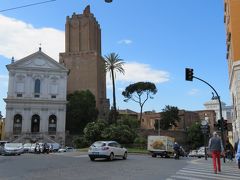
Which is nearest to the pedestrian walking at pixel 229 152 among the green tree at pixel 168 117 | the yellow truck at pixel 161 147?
the yellow truck at pixel 161 147

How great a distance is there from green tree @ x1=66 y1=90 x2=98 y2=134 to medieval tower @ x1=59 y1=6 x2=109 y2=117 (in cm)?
1019

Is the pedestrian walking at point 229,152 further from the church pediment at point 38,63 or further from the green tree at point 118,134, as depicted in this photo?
the church pediment at point 38,63

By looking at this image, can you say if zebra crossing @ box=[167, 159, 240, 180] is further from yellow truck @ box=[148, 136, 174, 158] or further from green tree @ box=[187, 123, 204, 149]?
green tree @ box=[187, 123, 204, 149]

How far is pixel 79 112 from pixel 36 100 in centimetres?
927

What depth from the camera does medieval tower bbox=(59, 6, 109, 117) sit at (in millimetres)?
92000

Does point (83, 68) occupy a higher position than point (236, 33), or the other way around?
point (83, 68)

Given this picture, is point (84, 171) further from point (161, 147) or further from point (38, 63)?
point (38, 63)

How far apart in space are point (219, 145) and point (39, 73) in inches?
2590

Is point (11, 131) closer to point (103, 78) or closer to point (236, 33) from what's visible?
point (103, 78)

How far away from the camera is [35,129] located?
75750 millimetres

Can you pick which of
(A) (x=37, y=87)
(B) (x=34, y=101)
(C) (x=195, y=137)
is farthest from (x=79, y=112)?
(C) (x=195, y=137)

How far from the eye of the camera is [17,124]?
74.2 m

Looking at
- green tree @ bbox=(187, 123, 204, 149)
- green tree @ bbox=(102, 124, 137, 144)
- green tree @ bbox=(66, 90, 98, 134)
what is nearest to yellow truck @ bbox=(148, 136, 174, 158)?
green tree @ bbox=(102, 124, 137, 144)

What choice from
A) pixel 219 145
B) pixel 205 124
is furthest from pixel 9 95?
pixel 219 145
